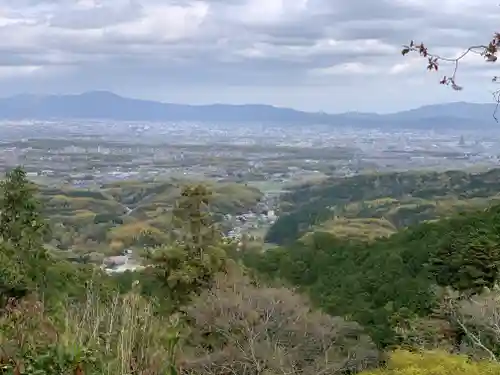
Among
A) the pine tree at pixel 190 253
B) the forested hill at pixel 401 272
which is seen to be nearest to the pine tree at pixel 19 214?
the pine tree at pixel 190 253

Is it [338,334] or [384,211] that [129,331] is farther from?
[384,211]

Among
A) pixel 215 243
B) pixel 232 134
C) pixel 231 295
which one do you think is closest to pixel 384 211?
pixel 215 243

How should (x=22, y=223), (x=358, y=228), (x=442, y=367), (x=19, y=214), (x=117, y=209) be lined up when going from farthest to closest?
(x=117, y=209)
(x=358, y=228)
(x=22, y=223)
(x=19, y=214)
(x=442, y=367)

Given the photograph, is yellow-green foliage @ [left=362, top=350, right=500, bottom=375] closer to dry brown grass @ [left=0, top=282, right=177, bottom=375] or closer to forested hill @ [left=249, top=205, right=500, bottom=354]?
dry brown grass @ [left=0, top=282, right=177, bottom=375]

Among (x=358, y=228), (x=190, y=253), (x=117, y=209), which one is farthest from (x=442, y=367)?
(x=117, y=209)

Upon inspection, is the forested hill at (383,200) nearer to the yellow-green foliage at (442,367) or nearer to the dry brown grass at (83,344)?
the yellow-green foliage at (442,367)

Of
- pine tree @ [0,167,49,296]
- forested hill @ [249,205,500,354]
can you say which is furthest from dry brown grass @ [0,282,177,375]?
pine tree @ [0,167,49,296]

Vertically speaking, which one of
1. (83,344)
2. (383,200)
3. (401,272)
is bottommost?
(383,200)

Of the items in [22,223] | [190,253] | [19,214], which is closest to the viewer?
[190,253]

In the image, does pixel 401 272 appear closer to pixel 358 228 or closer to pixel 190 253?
pixel 190 253
